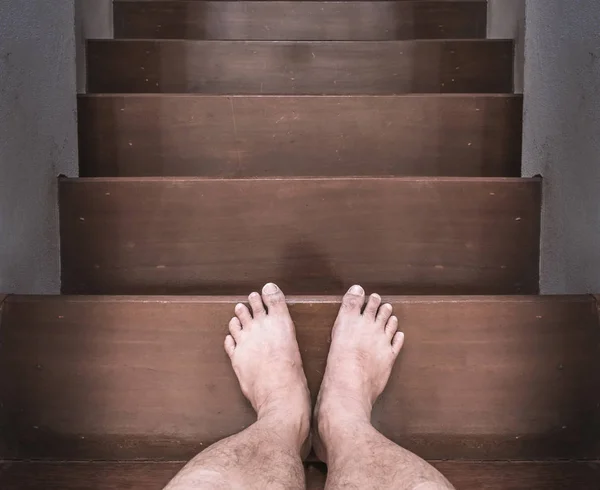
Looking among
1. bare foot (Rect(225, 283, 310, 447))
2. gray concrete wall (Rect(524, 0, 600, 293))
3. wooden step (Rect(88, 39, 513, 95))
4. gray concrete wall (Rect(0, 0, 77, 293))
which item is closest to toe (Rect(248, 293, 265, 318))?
bare foot (Rect(225, 283, 310, 447))

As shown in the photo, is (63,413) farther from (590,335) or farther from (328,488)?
(590,335)

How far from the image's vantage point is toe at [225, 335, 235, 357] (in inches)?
38.0

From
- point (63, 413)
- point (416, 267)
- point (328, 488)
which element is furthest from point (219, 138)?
point (328, 488)

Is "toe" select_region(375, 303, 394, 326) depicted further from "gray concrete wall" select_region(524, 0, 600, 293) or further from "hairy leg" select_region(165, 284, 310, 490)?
"gray concrete wall" select_region(524, 0, 600, 293)

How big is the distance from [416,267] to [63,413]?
62cm

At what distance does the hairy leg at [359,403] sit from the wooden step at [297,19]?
121 cm

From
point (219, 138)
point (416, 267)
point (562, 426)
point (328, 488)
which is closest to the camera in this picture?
point (328, 488)

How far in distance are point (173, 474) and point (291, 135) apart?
0.73 m

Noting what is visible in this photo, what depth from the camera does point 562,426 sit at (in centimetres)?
94

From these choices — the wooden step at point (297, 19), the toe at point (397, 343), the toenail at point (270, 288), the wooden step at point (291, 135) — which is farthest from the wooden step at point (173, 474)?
the wooden step at point (297, 19)

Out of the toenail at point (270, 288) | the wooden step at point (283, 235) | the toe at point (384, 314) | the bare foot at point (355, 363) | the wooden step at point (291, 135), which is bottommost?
the bare foot at point (355, 363)

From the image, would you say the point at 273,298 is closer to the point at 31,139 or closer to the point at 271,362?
the point at 271,362

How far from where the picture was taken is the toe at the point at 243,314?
1001 mm

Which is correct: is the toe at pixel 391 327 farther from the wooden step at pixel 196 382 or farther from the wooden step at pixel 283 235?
the wooden step at pixel 283 235
